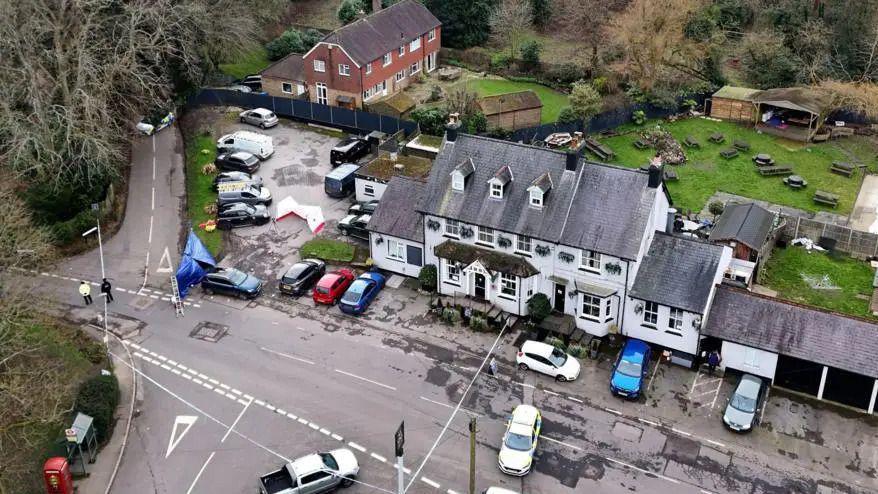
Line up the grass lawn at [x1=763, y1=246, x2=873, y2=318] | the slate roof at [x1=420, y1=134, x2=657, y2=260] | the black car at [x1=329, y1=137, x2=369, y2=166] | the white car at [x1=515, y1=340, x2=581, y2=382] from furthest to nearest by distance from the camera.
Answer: the black car at [x1=329, y1=137, x2=369, y2=166] → the grass lawn at [x1=763, y1=246, x2=873, y2=318] → the slate roof at [x1=420, y1=134, x2=657, y2=260] → the white car at [x1=515, y1=340, x2=581, y2=382]

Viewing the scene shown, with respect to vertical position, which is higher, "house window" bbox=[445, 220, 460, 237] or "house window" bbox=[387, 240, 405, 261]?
"house window" bbox=[445, 220, 460, 237]

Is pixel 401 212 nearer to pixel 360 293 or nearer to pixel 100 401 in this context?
pixel 360 293

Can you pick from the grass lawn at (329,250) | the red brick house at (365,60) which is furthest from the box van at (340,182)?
the red brick house at (365,60)

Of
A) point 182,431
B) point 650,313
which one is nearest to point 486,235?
point 650,313

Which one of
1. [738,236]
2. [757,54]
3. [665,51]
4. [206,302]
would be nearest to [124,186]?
[206,302]

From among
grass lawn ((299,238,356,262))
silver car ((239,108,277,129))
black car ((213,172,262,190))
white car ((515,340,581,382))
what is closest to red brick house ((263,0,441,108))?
silver car ((239,108,277,129))

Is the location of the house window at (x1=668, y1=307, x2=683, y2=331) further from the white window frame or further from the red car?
the red car

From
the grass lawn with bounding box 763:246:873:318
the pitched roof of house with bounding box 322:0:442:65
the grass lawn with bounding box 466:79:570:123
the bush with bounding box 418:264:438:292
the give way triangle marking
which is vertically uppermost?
the pitched roof of house with bounding box 322:0:442:65
